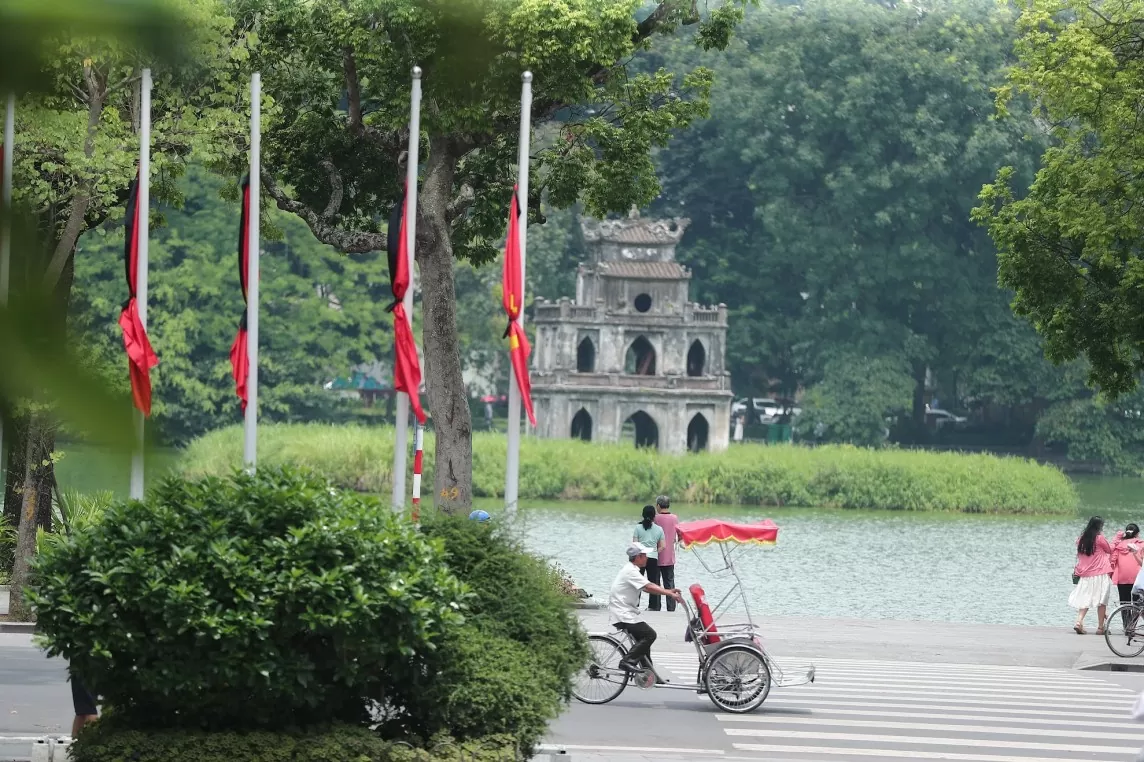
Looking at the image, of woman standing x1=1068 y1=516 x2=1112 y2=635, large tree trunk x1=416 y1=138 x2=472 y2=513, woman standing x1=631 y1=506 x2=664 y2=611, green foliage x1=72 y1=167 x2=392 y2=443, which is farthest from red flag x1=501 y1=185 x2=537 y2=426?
green foliage x1=72 y1=167 x2=392 y2=443

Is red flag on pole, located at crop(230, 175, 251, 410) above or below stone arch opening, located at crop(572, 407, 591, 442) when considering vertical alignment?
above

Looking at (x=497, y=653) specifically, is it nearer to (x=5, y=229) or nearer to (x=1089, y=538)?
(x=5, y=229)

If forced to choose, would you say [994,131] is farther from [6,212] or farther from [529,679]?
[6,212]

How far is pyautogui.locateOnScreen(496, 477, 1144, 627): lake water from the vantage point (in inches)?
1273

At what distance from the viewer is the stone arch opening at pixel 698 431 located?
2783 inches

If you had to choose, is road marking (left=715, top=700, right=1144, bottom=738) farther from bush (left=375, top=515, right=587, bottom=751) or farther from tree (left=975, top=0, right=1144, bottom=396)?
tree (left=975, top=0, right=1144, bottom=396)

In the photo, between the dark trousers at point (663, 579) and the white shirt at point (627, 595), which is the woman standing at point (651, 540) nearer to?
the dark trousers at point (663, 579)

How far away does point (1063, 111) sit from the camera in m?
24.6

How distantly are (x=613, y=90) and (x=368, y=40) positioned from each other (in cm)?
370

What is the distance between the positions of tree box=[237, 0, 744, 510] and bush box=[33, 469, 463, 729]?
39.2ft

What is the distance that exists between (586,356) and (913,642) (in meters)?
53.6

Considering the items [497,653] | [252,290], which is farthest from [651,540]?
[497,653]

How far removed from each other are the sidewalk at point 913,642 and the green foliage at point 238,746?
29.6 ft

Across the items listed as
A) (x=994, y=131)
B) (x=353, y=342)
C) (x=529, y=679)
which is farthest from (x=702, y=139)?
(x=529, y=679)
